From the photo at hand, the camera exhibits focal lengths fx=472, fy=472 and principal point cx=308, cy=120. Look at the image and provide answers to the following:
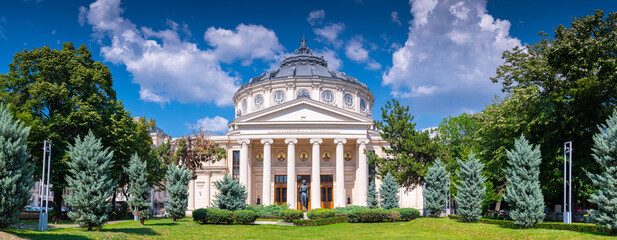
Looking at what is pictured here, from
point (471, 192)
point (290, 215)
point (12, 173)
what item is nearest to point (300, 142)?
point (290, 215)

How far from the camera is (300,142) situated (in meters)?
57.8

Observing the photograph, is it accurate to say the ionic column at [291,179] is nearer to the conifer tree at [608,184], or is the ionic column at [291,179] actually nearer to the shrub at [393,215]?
the shrub at [393,215]

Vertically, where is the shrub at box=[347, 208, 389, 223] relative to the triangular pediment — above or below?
below

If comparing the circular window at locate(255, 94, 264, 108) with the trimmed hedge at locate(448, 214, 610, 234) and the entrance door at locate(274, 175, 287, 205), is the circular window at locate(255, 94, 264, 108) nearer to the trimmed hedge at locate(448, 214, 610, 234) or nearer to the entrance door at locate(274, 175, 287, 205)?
the entrance door at locate(274, 175, 287, 205)

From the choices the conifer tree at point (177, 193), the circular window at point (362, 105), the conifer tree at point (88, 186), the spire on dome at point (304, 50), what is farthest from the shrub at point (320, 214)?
the spire on dome at point (304, 50)

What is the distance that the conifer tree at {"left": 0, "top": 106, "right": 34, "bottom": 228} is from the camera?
1731 cm

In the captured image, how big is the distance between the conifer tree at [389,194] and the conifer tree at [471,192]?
11.4m

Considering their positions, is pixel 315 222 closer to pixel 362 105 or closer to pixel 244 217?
pixel 244 217

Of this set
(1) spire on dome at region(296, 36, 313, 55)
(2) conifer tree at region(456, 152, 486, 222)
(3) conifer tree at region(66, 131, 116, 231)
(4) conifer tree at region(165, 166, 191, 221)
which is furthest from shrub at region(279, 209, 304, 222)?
(1) spire on dome at region(296, 36, 313, 55)

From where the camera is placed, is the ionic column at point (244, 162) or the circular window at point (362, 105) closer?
the ionic column at point (244, 162)

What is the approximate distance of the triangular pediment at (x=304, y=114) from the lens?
54062mm

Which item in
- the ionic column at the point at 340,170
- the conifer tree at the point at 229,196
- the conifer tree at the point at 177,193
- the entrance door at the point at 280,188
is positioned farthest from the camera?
the entrance door at the point at 280,188

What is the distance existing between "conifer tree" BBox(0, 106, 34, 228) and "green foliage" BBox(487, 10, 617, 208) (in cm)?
2850

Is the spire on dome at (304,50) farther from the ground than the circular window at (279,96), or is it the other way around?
the spire on dome at (304,50)
